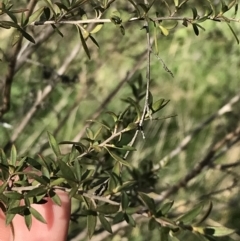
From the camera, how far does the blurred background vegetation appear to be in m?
1.65

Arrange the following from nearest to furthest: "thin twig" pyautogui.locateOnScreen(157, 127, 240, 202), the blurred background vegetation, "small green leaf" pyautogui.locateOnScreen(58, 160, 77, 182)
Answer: "small green leaf" pyautogui.locateOnScreen(58, 160, 77, 182)
"thin twig" pyautogui.locateOnScreen(157, 127, 240, 202)
the blurred background vegetation

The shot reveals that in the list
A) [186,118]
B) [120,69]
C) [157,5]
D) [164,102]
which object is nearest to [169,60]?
[186,118]

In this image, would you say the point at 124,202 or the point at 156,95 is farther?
the point at 156,95

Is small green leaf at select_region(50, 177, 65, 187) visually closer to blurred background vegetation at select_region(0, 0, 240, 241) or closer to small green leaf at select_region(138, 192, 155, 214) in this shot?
small green leaf at select_region(138, 192, 155, 214)

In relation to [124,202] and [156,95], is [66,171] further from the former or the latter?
[156,95]

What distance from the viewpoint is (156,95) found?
2.30 metres

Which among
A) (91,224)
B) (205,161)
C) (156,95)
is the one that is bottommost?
(91,224)

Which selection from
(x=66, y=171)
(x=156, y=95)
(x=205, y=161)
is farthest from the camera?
(x=156, y=95)

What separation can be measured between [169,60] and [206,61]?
556mm

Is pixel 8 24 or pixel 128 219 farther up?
pixel 8 24

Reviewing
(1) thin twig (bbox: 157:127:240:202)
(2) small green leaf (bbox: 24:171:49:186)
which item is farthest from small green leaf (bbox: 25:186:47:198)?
(1) thin twig (bbox: 157:127:240:202)

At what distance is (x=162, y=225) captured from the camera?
1.94ft

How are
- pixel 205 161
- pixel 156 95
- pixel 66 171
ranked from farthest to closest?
pixel 156 95, pixel 205 161, pixel 66 171

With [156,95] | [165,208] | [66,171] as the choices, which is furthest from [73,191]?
[156,95]
